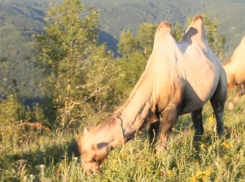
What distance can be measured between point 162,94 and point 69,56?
867 inches

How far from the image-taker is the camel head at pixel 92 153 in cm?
444

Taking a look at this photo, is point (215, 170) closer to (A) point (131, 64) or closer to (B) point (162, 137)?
(B) point (162, 137)

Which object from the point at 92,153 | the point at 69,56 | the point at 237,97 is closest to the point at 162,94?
the point at 92,153

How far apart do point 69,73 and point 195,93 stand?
71.0 feet

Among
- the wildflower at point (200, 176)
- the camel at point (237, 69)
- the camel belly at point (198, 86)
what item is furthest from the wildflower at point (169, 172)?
the camel at point (237, 69)

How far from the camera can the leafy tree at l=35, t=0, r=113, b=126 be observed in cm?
2488

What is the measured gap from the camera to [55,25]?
25375 mm

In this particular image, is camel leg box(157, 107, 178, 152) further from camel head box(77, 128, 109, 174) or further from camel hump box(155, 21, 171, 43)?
camel hump box(155, 21, 171, 43)

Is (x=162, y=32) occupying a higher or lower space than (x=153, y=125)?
higher

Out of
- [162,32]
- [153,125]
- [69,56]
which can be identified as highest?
[162,32]

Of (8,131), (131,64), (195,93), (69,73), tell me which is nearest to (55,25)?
(69,73)

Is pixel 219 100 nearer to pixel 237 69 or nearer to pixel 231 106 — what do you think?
pixel 231 106

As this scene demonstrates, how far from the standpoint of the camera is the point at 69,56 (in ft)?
86.7

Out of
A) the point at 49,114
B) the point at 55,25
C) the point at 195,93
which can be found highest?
the point at 55,25
